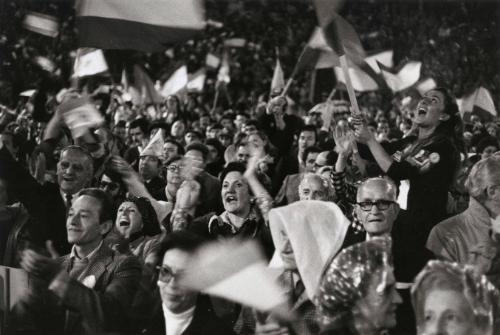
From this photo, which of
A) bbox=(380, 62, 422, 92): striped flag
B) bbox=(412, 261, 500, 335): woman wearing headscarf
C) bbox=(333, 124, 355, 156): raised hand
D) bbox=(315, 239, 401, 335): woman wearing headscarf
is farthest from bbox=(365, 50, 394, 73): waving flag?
bbox=(412, 261, 500, 335): woman wearing headscarf

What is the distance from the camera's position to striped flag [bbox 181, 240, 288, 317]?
387cm

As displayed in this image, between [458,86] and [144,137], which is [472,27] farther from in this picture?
[144,137]

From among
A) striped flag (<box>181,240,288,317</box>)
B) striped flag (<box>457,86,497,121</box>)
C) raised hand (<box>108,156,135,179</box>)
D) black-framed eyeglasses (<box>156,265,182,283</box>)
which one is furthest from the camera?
striped flag (<box>457,86,497,121</box>)

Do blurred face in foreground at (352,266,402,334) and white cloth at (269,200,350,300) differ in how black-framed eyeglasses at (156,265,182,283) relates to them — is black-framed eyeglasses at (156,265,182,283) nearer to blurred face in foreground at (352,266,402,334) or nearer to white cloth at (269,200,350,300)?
white cloth at (269,200,350,300)

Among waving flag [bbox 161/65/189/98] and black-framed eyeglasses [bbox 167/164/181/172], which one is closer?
black-framed eyeglasses [bbox 167/164/181/172]

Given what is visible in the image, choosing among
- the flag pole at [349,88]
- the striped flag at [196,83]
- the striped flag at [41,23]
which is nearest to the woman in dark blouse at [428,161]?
the flag pole at [349,88]

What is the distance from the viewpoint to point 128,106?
15914 mm

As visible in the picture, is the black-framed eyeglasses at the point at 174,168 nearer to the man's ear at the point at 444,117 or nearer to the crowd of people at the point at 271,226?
the crowd of people at the point at 271,226

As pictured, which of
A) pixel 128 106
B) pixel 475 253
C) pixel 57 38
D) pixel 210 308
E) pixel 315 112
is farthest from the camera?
pixel 57 38

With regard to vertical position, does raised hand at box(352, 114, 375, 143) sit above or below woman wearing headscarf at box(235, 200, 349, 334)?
above

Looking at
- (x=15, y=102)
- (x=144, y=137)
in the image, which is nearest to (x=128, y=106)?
(x=15, y=102)

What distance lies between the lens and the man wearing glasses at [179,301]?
4031 mm

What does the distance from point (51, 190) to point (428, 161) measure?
226 cm

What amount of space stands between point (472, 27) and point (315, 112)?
11.7 m
